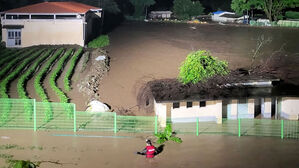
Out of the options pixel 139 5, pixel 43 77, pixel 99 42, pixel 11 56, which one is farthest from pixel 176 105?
pixel 139 5

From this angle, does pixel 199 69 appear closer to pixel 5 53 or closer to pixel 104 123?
pixel 104 123

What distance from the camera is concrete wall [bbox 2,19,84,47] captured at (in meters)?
49.8

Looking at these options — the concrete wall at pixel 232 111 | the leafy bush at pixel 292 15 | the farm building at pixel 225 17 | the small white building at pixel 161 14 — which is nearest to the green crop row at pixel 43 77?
the concrete wall at pixel 232 111

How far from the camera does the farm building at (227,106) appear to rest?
1143 inches

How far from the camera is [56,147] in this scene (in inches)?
978

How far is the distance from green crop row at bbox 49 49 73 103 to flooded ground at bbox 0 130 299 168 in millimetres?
5910

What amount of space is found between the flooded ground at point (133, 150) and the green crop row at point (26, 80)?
2030 mm

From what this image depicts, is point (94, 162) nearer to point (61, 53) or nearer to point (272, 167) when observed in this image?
point (272, 167)

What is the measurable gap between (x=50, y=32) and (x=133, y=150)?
28764 millimetres

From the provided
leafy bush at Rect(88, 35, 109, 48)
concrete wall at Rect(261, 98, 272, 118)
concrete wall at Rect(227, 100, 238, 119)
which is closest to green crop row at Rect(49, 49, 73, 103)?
leafy bush at Rect(88, 35, 109, 48)

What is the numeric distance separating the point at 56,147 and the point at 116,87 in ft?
42.5

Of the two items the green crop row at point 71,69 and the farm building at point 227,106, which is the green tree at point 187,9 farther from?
the farm building at point 227,106

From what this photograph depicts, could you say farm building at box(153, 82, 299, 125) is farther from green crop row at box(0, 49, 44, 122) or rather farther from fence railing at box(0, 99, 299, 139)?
green crop row at box(0, 49, 44, 122)

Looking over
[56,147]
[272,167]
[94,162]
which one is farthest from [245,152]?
[56,147]
